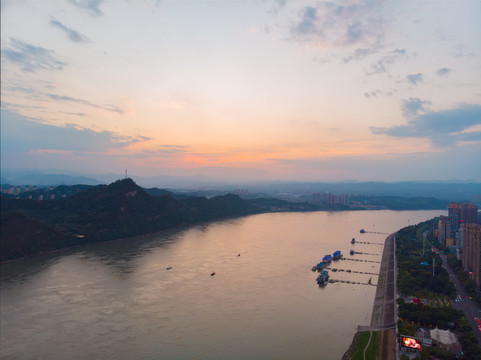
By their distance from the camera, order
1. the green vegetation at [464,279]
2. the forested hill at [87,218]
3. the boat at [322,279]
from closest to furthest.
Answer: the green vegetation at [464,279]
the boat at [322,279]
the forested hill at [87,218]

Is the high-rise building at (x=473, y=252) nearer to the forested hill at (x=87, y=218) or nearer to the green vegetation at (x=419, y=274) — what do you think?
the green vegetation at (x=419, y=274)

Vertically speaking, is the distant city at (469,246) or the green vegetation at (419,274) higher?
the distant city at (469,246)

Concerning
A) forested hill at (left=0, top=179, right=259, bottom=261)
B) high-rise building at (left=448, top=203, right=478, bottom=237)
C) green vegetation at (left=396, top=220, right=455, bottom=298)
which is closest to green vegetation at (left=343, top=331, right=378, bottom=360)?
green vegetation at (left=396, top=220, right=455, bottom=298)

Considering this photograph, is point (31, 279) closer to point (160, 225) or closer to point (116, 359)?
point (116, 359)

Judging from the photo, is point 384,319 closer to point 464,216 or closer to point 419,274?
point 419,274

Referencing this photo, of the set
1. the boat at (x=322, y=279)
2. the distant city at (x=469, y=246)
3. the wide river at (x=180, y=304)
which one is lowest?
the wide river at (x=180, y=304)

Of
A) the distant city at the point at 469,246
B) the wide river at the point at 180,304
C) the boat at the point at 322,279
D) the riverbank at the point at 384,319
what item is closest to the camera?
the riverbank at the point at 384,319

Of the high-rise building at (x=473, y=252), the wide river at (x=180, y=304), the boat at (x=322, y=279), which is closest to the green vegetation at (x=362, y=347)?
the wide river at (x=180, y=304)
